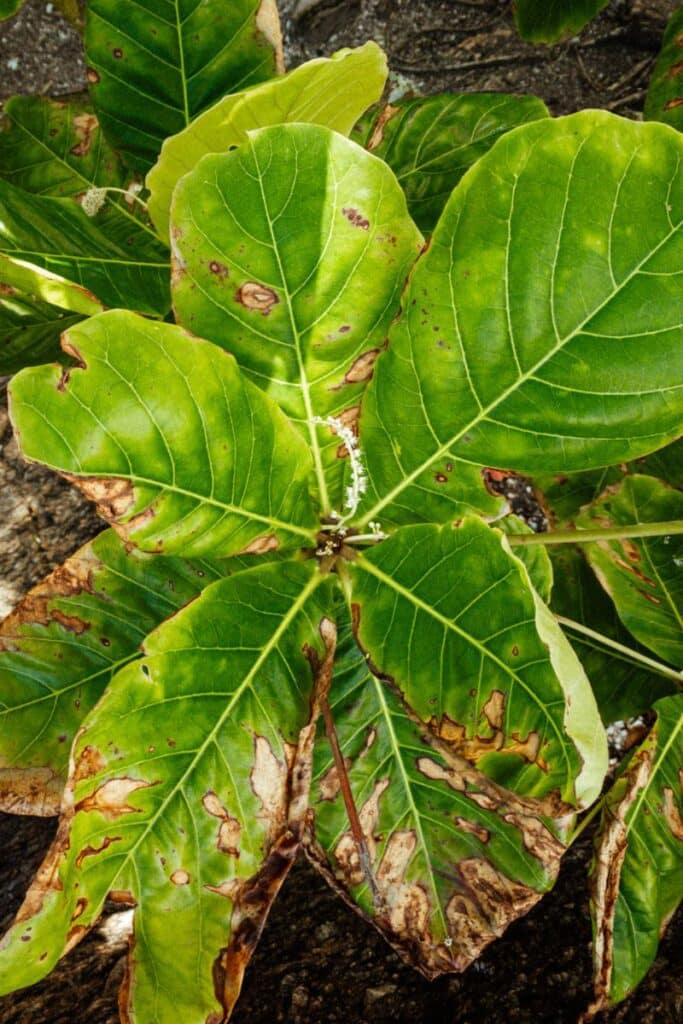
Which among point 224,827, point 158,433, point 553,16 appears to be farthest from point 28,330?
point 553,16

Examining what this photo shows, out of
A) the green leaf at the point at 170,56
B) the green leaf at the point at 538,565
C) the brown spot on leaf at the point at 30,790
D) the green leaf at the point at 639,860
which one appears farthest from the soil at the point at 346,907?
the green leaf at the point at 170,56

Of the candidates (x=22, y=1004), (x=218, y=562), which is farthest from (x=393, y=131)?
(x=22, y=1004)

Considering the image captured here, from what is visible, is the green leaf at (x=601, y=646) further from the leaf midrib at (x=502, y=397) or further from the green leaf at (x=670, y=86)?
the green leaf at (x=670, y=86)

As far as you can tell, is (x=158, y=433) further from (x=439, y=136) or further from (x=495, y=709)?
(x=439, y=136)

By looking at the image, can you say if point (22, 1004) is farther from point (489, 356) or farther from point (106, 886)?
point (489, 356)

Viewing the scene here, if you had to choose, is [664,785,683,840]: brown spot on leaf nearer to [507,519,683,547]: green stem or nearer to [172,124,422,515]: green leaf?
[507,519,683,547]: green stem

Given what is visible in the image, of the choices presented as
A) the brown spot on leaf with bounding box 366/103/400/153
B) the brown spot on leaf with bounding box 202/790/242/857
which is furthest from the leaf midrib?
the brown spot on leaf with bounding box 366/103/400/153
